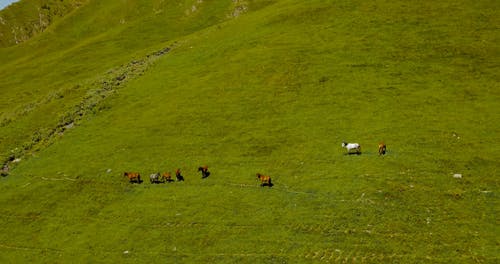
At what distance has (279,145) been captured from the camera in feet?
134

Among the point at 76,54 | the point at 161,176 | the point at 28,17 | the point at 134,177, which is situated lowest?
the point at 161,176

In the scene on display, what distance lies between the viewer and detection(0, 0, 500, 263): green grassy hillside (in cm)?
2880

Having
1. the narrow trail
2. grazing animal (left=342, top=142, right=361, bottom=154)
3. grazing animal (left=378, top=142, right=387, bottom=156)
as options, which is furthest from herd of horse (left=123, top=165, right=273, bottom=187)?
the narrow trail

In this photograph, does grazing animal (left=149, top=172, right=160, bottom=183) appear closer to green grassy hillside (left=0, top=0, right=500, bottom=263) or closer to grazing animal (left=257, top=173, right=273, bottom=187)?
green grassy hillside (left=0, top=0, right=500, bottom=263)

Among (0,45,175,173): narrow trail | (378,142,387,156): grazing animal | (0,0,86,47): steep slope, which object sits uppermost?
(0,0,86,47): steep slope

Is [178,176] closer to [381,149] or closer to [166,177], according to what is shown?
[166,177]

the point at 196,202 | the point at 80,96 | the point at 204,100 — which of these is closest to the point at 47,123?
the point at 80,96

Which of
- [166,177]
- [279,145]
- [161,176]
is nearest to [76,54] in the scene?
[161,176]

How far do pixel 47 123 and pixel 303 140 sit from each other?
111 ft

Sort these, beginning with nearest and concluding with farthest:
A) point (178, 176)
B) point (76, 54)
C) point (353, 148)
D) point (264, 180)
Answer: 1. point (264, 180)
2. point (353, 148)
3. point (178, 176)
4. point (76, 54)

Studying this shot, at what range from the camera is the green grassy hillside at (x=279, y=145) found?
28797 mm

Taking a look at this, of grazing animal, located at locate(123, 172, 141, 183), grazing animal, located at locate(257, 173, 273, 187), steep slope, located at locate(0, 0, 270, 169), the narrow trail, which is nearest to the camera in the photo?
grazing animal, located at locate(257, 173, 273, 187)

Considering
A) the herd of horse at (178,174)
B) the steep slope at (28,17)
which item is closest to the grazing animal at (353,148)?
the herd of horse at (178,174)

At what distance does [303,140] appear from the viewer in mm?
41062
